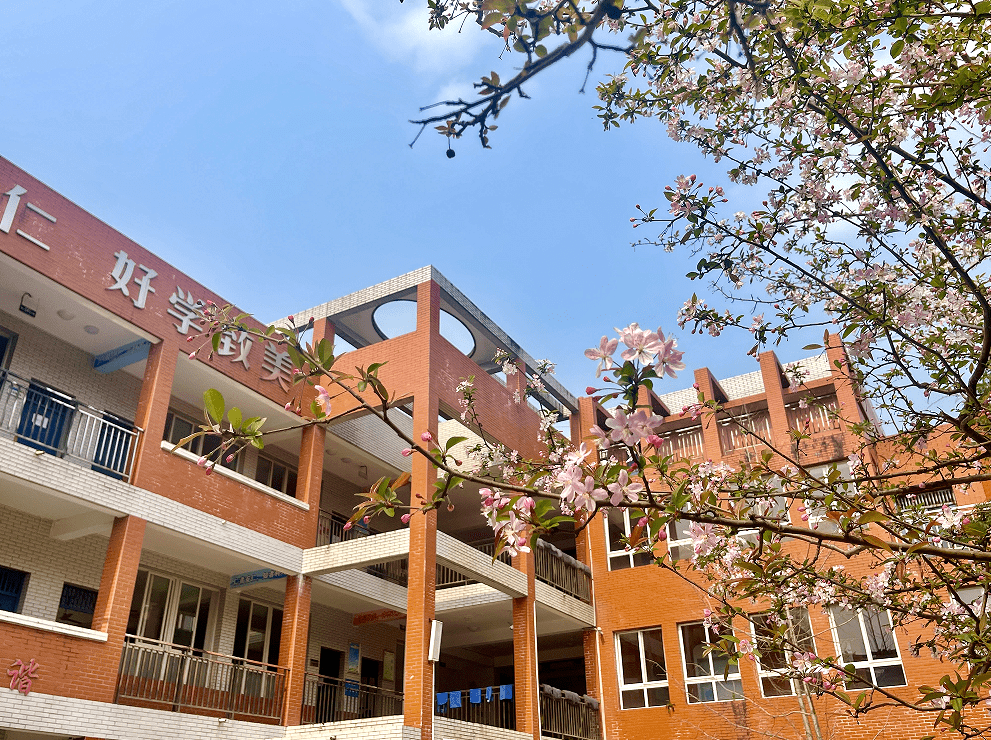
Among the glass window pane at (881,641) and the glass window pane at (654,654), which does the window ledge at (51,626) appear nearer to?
the glass window pane at (654,654)

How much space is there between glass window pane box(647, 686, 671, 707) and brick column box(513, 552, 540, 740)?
2.74 meters

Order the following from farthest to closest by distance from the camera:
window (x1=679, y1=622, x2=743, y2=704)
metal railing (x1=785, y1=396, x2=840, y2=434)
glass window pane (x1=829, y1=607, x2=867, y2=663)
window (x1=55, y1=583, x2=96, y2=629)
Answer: metal railing (x1=785, y1=396, x2=840, y2=434), window (x1=679, y1=622, x2=743, y2=704), glass window pane (x1=829, y1=607, x2=867, y2=663), window (x1=55, y1=583, x2=96, y2=629)

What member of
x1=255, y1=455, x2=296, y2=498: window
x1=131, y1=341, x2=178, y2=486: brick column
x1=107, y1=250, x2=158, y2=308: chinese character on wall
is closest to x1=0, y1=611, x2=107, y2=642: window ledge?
x1=131, y1=341, x2=178, y2=486: brick column

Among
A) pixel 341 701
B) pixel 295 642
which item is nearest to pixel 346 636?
pixel 341 701

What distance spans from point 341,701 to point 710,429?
9105 mm

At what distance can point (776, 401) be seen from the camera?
16.4 meters

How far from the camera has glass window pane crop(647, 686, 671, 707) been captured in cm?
1518

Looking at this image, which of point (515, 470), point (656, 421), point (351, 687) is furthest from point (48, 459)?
point (656, 421)

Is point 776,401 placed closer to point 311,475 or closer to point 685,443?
point 685,443

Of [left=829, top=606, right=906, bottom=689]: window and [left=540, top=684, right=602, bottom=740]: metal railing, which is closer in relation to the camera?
[left=829, top=606, right=906, bottom=689]: window

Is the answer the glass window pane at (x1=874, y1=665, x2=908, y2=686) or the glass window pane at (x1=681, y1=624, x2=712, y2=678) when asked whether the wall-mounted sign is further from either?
the glass window pane at (x1=874, y1=665, x2=908, y2=686)

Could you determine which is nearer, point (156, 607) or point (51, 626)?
point (51, 626)

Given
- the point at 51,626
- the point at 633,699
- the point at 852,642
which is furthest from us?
the point at 633,699

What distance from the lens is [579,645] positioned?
18.6 metres
